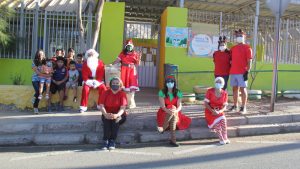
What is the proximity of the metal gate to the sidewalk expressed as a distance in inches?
262

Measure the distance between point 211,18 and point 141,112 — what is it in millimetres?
6371

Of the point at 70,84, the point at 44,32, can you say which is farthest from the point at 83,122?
the point at 44,32

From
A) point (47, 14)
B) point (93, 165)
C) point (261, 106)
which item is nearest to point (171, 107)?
point (93, 165)

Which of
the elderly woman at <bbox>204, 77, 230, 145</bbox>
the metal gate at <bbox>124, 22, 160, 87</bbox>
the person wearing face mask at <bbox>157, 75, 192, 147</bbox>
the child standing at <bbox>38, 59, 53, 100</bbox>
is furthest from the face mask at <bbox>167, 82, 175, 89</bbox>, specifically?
the metal gate at <bbox>124, 22, 160, 87</bbox>

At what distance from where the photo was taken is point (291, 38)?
1484 cm

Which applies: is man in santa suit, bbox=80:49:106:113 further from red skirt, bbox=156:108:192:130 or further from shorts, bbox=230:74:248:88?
shorts, bbox=230:74:248:88

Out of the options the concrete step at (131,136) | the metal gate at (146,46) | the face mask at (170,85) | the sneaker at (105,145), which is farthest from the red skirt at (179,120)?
the metal gate at (146,46)

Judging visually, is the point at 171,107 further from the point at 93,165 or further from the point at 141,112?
the point at 93,165

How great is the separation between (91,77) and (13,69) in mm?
4646

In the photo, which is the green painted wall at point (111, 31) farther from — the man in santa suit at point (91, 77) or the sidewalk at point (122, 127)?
the sidewalk at point (122, 127)

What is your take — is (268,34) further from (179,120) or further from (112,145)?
(112,145)

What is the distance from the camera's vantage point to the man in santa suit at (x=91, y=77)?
9172 millimetres

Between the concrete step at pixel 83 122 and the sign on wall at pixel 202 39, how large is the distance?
4.92 metres

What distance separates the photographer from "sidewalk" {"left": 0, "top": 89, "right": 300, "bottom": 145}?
788 centimetres
